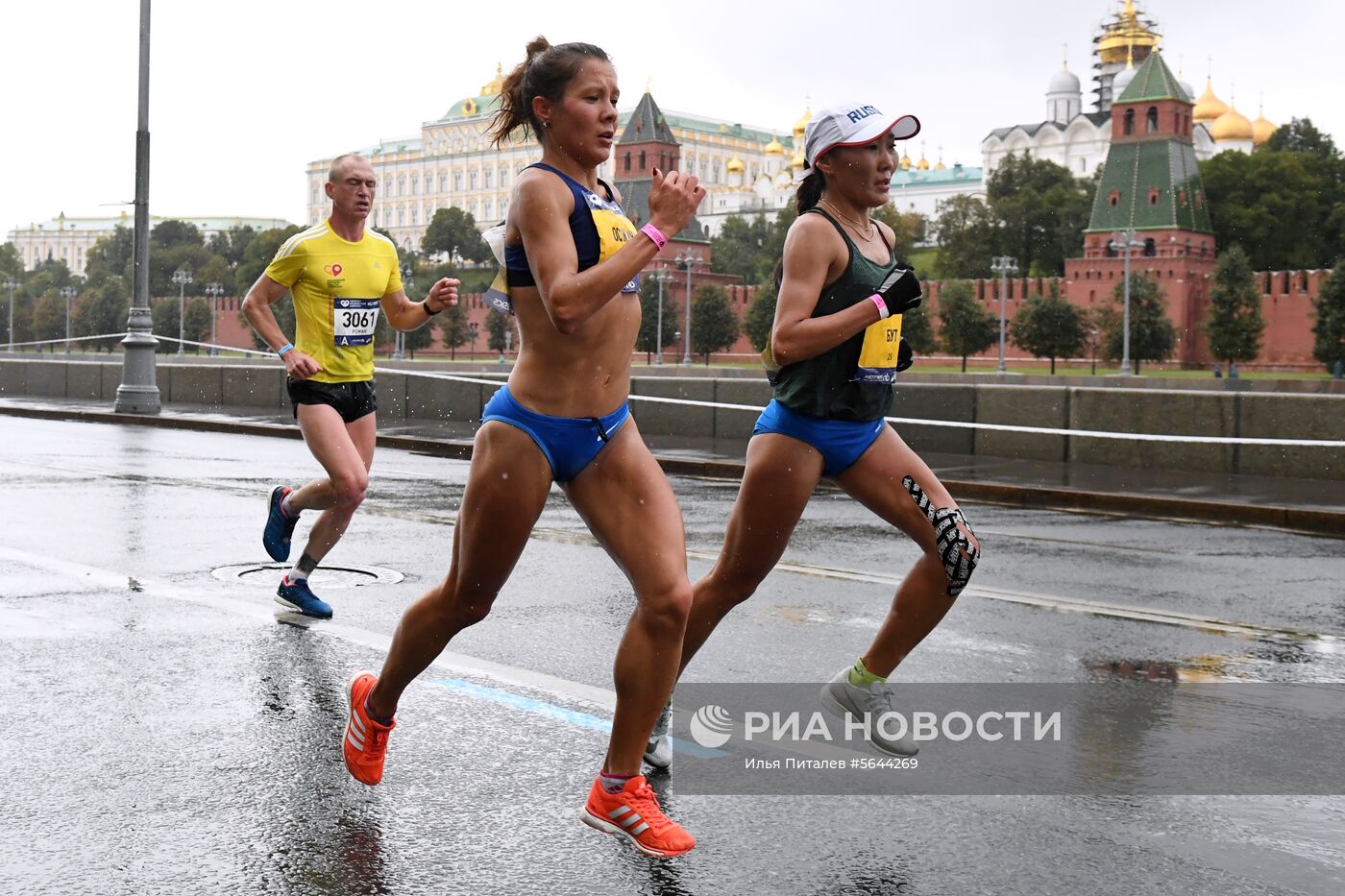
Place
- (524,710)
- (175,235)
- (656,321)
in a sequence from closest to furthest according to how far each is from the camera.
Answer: (524,710) < (656,321) < (175,235)

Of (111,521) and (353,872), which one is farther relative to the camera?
(111,521)

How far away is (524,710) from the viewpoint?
16.3 feet

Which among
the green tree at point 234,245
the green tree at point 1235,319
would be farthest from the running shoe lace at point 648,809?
the green tree at point 234,245

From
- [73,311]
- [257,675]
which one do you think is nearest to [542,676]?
[257,675]

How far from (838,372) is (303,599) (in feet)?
9.28

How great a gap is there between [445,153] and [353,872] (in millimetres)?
180602

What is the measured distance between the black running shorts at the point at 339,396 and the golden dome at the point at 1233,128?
12741 cm

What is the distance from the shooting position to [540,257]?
3.72 m

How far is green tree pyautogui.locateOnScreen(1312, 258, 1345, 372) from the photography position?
227 feet

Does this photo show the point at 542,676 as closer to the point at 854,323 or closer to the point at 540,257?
the point at 854,323

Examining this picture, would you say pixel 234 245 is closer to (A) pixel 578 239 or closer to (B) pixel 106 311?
(B) pixel 106 311

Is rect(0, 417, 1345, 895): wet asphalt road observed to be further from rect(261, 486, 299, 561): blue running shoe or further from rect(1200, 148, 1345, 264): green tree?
rect(1200, 148, 1345, 264): green tree

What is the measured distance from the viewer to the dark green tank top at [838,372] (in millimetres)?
4660

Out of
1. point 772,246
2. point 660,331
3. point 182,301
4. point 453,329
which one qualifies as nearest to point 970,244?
point 772,246
